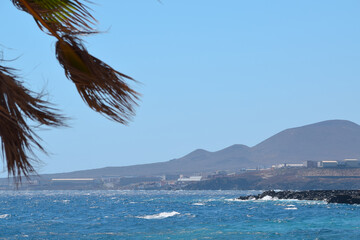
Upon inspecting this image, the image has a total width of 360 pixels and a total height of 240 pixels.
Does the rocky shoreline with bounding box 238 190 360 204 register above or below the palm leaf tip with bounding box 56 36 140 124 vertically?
below

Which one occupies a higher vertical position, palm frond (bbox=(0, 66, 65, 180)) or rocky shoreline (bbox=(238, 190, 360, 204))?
palm frond (bbox=(0, 66, 65, 180))

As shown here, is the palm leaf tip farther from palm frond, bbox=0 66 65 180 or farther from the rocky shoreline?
the rocky shoreline

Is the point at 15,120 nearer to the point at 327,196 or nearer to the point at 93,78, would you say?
the point at 93,78

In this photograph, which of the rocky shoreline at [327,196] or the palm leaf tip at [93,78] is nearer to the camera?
the palm leaf tip at [93,78]

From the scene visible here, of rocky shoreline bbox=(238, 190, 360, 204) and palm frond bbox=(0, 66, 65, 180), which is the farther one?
rocky shoreline bbox=(238, 190, 360, 204)

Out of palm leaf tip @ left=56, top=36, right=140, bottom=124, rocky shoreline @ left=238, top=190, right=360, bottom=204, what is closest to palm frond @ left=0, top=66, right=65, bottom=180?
Answer: palm leaf tip @ left=56, top=36, right=140, bottom=124

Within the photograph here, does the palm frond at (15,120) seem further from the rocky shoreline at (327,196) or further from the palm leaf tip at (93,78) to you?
the rocky shoreline at (327,196)

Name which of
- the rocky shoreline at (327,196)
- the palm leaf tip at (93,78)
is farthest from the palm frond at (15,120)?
the rocky shoreline at (327,196)

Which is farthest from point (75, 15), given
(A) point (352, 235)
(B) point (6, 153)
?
(A) point (352, 235)

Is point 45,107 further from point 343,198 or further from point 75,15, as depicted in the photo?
point 343,198

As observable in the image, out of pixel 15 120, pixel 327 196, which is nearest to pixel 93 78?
pixel 15 120

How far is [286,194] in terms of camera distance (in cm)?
13200

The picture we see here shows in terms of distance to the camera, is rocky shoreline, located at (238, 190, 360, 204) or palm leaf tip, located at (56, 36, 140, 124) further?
rocky shoreline, located at (238, 190, 360, 204)

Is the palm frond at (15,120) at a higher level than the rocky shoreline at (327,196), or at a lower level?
higher
